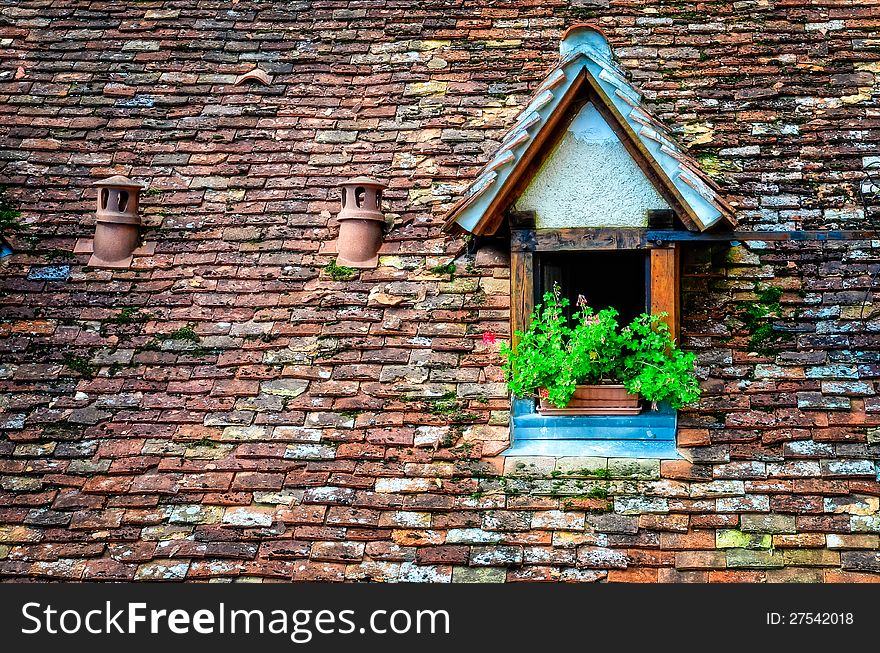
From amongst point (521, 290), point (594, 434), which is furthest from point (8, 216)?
point (594, 434)

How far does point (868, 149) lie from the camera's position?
6.74 metres

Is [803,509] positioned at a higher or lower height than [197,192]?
lower

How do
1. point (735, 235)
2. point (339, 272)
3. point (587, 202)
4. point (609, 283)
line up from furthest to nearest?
point (609, 283) → point (339, 272) → point (587, 202) → point (735, 235)

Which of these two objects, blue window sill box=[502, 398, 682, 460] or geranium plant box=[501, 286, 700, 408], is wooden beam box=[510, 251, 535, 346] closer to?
geranium plant box=[501, 286, 700, 408]

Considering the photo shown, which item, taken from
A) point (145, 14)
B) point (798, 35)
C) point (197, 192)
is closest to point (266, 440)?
point (197, 192)

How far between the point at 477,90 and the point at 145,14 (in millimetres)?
2725

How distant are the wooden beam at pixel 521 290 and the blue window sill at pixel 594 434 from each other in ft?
1.62

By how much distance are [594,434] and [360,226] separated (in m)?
1.93

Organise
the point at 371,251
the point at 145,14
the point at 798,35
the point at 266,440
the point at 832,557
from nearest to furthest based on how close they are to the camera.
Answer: the point at 832,557
the point at 266,440
the point at 371,251
the point at 798,35
the point at 145,14

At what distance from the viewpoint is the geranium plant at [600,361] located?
18.7 ft

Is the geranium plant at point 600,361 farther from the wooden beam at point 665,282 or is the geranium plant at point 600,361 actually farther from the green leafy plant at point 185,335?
the green leafy plant at point 185,335

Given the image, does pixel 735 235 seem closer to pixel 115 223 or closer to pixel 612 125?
pixel 612 125

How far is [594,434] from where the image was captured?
19.3 ft

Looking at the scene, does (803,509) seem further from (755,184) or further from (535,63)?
(535,63)
